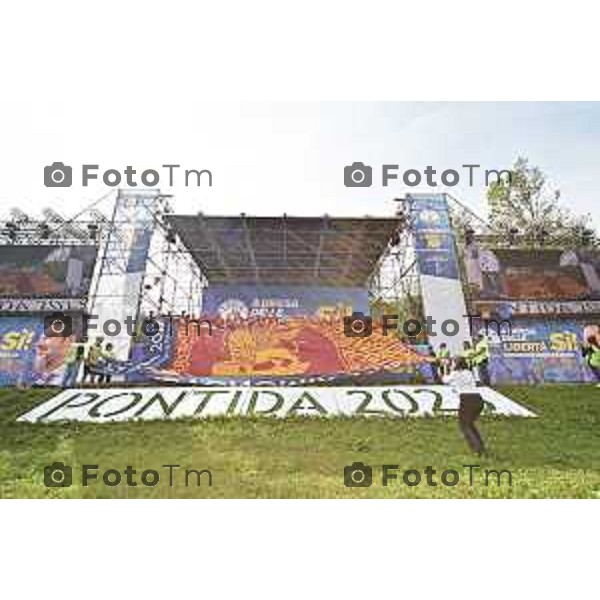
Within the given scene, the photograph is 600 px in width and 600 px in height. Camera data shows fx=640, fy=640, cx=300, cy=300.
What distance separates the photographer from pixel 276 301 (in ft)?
37.0

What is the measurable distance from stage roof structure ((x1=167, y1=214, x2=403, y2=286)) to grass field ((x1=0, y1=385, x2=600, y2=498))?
3.66m

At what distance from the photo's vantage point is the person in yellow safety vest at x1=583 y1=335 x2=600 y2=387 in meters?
9.29

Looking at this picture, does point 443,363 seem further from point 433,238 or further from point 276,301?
point 276,301

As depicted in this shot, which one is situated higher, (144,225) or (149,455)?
(144,225)

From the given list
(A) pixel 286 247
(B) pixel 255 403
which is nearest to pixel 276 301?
(A) pixel 286 247

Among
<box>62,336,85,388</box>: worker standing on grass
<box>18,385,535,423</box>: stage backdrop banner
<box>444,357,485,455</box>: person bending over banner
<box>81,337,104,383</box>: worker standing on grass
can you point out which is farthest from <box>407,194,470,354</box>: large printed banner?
<box>62,336,85,388</box>: worker standing on grass

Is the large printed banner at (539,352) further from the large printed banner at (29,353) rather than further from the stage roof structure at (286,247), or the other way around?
the large printed banner at (29,353)

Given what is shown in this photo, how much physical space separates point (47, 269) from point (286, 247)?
373cm

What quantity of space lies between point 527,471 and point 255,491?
220 centimetres

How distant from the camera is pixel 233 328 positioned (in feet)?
30.2

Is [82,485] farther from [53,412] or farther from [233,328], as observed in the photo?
[233,328]

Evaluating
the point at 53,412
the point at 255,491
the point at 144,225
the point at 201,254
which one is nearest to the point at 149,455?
the point at 255,491

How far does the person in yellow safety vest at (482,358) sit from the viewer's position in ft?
27.3

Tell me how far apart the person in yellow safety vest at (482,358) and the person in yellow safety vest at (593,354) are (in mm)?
1467
